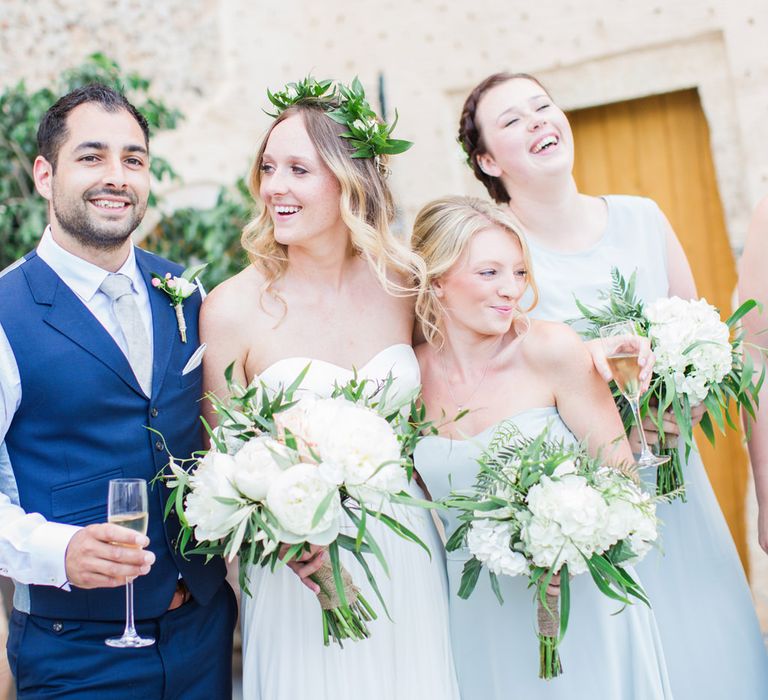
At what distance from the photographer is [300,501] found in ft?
6.89

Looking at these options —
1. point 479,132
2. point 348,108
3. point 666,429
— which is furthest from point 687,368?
point 348,108

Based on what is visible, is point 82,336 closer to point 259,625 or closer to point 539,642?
point 259,625

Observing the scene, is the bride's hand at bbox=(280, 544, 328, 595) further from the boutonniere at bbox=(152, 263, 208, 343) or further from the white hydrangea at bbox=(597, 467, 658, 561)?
the boutonniere at bbox=(152, 263, 208, 343)

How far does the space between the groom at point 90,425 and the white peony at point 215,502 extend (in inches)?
10.8

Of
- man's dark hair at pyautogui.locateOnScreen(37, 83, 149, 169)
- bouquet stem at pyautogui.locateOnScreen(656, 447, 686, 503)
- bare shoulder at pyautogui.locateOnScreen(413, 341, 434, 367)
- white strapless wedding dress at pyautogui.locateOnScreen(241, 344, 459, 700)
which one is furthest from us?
bare shoulder at pyautogui.locateOnScreen(413, 341, 434, 367)

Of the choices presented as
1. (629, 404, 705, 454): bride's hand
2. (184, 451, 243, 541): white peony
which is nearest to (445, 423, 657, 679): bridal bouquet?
(629, 404, 705, 454): bride's hand

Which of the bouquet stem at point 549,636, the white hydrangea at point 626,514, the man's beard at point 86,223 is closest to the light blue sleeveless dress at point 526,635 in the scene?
the bouquet stem at point 549,636

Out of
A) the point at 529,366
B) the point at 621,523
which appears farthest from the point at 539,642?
the point at 529,366

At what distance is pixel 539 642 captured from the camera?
2545 millimetres

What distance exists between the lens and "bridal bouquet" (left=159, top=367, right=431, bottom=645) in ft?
6.93

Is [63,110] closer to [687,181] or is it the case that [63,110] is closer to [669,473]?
[669,473]

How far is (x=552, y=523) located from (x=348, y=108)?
63.1 inches

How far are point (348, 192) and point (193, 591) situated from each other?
→ 4.61 feet

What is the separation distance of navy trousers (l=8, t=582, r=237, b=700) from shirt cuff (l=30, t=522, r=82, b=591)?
0.24m
